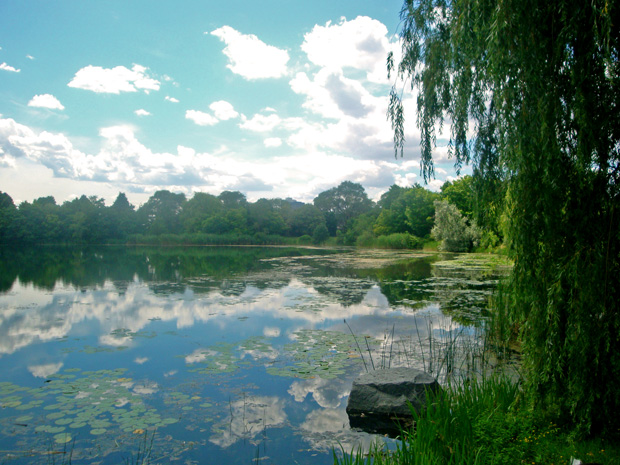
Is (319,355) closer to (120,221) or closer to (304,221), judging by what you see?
(120,221)

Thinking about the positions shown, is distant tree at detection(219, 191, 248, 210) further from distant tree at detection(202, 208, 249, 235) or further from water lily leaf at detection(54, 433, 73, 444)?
water lily leaf at detection(54, 433, 73, 444)

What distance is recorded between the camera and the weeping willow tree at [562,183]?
11.5 ft

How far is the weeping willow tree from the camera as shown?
3.51 m

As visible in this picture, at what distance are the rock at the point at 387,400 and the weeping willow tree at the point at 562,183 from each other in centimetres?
135

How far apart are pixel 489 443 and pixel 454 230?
3779cm

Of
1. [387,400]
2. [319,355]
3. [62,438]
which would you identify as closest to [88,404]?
[62,438]

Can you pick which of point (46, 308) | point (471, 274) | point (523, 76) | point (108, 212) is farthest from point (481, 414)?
point (108, 212)

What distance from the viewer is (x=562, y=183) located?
3.78 m

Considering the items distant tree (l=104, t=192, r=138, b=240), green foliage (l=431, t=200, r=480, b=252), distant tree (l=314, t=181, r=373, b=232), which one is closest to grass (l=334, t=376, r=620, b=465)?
green foliage (l=431, t=200, r=480, b=252)

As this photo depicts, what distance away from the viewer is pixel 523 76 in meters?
3.76

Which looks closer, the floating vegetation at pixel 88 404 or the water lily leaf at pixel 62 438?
the water lily leaf at pixel 62 438

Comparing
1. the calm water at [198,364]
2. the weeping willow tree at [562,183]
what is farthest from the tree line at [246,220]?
the weeping willow tree at [562,183]

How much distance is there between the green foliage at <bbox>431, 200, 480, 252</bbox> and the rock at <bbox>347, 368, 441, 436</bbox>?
116ft

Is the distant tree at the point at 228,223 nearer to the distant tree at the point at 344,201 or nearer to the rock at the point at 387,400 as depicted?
the distant tree at the point at 344,201
